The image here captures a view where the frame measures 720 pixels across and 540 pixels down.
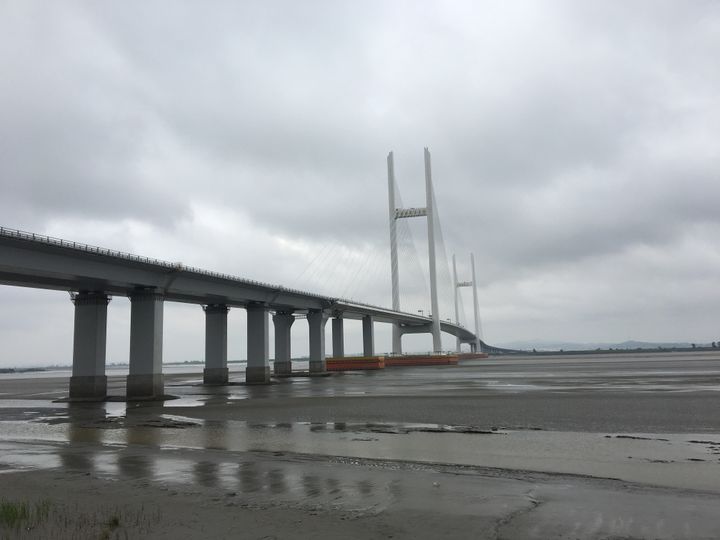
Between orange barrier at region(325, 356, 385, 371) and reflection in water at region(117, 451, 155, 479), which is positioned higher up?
reflection in water at region(117, 451, 155, 479)

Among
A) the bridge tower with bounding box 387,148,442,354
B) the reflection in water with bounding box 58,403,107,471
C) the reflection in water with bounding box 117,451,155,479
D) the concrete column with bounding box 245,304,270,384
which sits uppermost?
the bridge tower with bounding box 387,148,442,354

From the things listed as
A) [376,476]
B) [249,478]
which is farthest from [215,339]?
[376,476]

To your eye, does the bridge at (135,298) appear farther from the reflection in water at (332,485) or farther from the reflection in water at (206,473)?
the reflection in water at (332,485)

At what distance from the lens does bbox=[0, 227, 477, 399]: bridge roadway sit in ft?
113

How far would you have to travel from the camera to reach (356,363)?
104875 millimetres

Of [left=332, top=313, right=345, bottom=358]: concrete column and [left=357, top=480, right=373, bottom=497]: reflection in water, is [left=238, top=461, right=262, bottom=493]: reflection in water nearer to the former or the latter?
[left=357, top=480, right=373, bottom=497]: reflection in water

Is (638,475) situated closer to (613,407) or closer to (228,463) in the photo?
(228,463)

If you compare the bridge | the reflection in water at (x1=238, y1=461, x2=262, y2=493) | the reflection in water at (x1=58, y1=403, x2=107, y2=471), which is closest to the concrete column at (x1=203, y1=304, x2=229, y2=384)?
the bridge

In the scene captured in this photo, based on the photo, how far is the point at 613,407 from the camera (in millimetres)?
26312

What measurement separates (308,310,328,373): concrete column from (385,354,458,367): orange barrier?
3271cm

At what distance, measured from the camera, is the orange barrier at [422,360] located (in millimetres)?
116375

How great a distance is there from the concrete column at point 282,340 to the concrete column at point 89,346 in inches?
1624

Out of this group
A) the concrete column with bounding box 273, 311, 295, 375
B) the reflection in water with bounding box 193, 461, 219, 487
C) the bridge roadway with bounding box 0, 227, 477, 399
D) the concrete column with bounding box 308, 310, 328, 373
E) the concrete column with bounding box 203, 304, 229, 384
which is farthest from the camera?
the concrete column with bounding box 308, 310, 328, 373

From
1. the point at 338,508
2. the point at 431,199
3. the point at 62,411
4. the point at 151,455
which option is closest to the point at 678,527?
the point at 338,508
